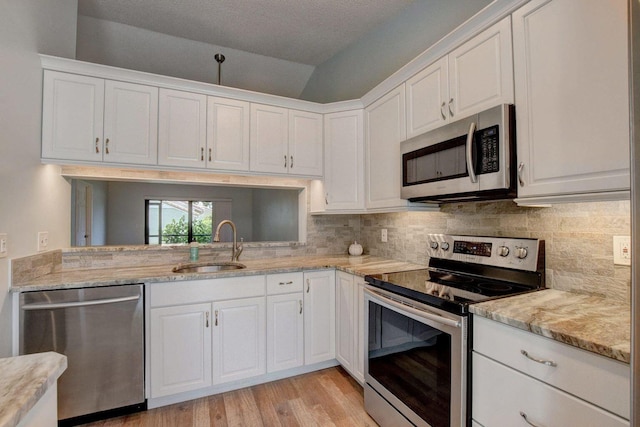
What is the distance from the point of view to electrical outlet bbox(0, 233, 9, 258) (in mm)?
1534

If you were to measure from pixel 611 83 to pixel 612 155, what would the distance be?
0.26m

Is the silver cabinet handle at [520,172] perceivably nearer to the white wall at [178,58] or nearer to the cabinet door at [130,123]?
the cabinet door at [130,123]

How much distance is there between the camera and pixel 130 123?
2135mm

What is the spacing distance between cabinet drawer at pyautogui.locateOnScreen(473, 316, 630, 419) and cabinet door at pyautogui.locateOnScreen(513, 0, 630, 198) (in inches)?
23.6

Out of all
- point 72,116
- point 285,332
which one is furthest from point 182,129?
point 285,332

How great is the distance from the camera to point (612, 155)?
41.8 inches

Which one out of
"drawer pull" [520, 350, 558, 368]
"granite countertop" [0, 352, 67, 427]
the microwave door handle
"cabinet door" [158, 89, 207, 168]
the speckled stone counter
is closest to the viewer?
"granite countertop" [0, 352, 67, 427]

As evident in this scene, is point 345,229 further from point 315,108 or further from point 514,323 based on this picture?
point 514,323

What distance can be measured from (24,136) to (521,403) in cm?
283

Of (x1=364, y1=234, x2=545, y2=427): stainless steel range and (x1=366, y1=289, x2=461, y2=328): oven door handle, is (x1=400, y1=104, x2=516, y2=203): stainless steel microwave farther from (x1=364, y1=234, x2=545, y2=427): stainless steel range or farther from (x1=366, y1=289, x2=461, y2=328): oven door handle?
(x1=366, y1=289, x2=461, y2=328): oven door handle

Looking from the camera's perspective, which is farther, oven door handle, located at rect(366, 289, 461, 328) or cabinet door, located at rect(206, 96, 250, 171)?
cabinet door, located at rect(206, 96, 250, 171)

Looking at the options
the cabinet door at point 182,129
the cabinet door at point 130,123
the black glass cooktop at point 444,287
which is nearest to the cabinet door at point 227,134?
the cabinet door at point 182,129

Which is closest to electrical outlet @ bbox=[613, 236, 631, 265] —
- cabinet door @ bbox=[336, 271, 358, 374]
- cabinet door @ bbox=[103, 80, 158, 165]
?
cabinet door @ bbox=[336, 271, 358, 374]

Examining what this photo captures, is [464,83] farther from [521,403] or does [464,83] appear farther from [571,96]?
[521,403]
